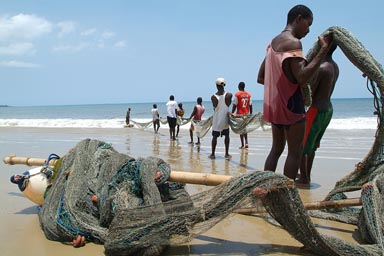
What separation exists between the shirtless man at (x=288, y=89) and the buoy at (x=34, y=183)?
Answer: 230cm

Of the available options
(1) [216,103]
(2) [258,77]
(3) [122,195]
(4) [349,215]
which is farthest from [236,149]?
(3) [122,195]

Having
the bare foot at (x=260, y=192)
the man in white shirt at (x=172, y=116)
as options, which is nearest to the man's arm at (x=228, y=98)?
the bare foot at (x=260, y=192)

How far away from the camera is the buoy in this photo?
3.59 metres

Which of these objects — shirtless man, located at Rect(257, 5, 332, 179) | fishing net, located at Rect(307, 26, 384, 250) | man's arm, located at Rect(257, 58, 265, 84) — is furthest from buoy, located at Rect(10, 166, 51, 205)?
fishing net, located at Rect(307, 26, 384, 250)

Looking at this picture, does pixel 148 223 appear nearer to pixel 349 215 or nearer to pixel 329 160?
pixel 349 215

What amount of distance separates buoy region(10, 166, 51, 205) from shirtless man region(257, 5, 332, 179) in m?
2.30

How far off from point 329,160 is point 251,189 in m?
5.67

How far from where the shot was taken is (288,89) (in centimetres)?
352

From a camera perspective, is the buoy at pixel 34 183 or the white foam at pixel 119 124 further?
the white foam at pixel 119 124

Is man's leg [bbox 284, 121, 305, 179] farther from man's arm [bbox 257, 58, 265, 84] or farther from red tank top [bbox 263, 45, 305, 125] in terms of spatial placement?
man's arm [bbox 257, 58, 265, 84]

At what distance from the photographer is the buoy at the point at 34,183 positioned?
141 inches

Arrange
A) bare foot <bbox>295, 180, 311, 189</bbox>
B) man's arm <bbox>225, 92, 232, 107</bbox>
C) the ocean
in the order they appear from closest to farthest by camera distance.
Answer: bare foot <bbox>295, 180, 311, 189</bbox> → man's arm <bbox>225, 92, 232, 107</bbox> → the ocean

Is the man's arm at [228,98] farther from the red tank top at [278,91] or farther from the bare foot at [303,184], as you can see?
the red tank top at [278,91]

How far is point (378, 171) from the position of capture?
3.14m
